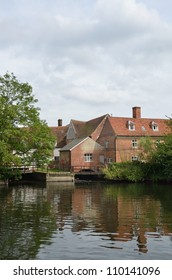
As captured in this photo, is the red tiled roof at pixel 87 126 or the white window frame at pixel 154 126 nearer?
the white window frame at pixel 154 126

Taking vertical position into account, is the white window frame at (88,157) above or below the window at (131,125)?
below

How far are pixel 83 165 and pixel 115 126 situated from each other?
8436mm

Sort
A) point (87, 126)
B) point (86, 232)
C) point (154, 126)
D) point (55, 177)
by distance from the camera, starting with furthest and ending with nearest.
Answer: point (87, 126)
point (154, 126)
point (55, 177)
point (86, 232)

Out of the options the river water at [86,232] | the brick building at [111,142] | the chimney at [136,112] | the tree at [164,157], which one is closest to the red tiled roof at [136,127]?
the brick building at [111,142]

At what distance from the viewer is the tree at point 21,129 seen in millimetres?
41125

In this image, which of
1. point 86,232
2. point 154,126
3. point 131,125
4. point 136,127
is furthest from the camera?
point 154,126

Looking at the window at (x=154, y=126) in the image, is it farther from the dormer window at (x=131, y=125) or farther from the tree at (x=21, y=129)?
the tree at (x=21, y=129)

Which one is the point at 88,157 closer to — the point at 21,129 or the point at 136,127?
the point at 136,127

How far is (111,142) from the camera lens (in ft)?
197

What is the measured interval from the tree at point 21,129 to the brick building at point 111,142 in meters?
13.8

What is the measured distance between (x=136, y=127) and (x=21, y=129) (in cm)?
2513

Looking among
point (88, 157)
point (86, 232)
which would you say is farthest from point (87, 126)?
point (86, 232)

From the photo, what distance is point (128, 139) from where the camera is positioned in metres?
59.5

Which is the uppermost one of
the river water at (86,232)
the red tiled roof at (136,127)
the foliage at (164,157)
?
the red tiled roof at (136,127)
